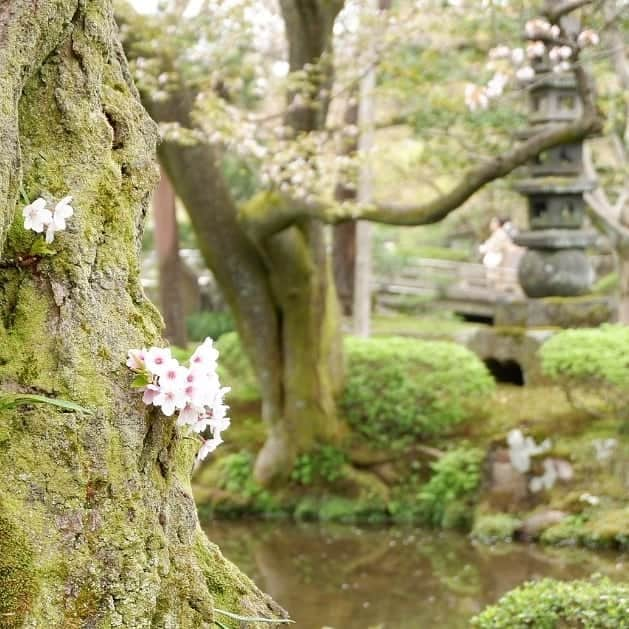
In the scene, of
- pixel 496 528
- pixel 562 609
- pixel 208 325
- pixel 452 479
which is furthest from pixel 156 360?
pixel 208 325

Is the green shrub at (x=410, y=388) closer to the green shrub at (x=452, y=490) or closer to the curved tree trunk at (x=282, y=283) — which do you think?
the curved tree trunk at (x=282, y=283)

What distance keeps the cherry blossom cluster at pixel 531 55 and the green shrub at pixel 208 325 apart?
8.91m

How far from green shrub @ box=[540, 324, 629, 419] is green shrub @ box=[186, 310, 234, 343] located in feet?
28.5

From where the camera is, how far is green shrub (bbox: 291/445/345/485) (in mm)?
12898

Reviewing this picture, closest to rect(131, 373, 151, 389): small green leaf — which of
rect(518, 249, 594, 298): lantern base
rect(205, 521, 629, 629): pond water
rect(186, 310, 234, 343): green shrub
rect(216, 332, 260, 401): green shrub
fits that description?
rect(205, 521, 629, 629): pond water

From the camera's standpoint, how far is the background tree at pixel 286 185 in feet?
33.8

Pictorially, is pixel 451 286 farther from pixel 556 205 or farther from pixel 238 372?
pixel 556 205

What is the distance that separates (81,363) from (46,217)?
0.45 m

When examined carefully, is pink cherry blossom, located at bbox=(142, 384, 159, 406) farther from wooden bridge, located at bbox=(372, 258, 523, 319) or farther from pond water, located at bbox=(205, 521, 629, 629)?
wooden bridge, located at bbox=(372, 258, 523, 319)

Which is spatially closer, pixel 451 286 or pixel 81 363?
pixel 81 363

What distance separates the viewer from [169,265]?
17.3 m

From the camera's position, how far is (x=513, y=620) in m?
5.89

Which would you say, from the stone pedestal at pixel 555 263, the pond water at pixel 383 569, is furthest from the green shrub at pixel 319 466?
the stone pedestal at pixel 555 263

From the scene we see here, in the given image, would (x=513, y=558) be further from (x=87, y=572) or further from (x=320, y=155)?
(x=87, y=572)
